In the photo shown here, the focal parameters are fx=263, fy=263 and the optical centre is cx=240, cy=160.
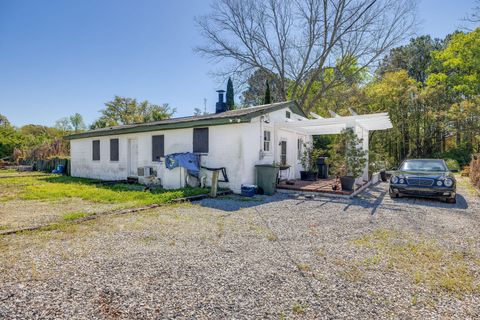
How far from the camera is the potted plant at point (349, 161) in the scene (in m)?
8.78

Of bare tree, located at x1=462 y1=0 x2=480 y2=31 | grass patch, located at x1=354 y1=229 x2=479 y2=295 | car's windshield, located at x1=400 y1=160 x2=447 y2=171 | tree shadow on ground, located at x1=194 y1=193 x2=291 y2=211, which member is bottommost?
grass patch, located at x1=354 y1=229 x2=479 y2=295

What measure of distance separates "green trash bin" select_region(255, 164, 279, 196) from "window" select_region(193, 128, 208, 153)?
7.20ft

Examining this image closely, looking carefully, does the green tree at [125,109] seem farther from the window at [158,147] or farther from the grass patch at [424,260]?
the grass patch at [424,260]

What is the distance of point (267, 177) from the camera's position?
360 inches

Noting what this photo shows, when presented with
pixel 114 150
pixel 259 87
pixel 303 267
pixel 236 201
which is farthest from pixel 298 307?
pixel 259 87

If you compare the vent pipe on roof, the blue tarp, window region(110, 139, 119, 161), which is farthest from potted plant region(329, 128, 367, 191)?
window region(110, 139, 119, 161)

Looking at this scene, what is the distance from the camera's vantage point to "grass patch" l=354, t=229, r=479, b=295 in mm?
2891

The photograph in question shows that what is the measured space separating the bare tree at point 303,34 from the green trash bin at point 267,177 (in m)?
15.3

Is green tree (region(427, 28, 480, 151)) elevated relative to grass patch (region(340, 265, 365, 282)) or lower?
elevated

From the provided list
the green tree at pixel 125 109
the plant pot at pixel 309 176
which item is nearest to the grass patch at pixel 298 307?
the plant pot at pixel 309 176

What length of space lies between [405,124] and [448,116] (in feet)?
9.68

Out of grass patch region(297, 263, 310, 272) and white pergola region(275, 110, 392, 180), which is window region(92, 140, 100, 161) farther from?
grass patch region(297, 263, 310, 272)

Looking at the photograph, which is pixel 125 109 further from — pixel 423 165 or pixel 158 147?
pixel 423 165

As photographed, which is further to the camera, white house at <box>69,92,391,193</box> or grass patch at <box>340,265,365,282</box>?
white house at <box>69,92,391,193</box>
